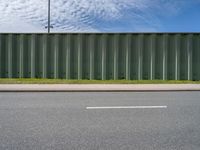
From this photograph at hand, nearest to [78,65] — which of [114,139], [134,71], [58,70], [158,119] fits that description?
[58,70]

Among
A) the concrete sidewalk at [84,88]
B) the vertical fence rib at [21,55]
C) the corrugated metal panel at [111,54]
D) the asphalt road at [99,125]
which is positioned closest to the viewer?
the asphalt road at [99,125]

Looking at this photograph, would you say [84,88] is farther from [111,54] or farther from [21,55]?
[21,55]

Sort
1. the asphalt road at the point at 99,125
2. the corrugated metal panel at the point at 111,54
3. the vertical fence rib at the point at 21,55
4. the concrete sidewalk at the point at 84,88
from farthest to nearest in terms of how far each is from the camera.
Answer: the vertical fence rib at the point at 21,55
the corrugated metal panel at the point at 111,54
the concrete sidewalk at the point at 84,88
the asphalt road at the point at 99,125

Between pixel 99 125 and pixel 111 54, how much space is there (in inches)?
467

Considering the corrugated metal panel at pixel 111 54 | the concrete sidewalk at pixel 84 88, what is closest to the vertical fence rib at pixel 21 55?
the corrugated metal panel at pixel 111 54

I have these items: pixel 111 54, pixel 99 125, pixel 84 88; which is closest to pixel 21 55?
pixel 111 54

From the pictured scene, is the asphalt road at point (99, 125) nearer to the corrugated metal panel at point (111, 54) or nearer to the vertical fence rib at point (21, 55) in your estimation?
the corrugated metal panel at point (111, 54)

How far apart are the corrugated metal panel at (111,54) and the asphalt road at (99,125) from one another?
8126mm

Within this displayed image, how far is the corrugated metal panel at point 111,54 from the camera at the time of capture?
1891cm

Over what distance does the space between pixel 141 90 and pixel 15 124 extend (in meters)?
8.24

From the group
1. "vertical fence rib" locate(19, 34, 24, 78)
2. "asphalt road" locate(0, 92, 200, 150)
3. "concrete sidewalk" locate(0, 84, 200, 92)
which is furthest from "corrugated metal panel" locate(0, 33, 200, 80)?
"asphalt road" locate(0, 92, 200, 150)

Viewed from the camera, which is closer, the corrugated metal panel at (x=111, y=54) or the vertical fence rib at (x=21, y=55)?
the corrugated metal panel at (x=111, y=54)

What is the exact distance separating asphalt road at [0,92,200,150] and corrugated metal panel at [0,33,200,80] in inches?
320

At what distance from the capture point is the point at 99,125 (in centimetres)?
730
